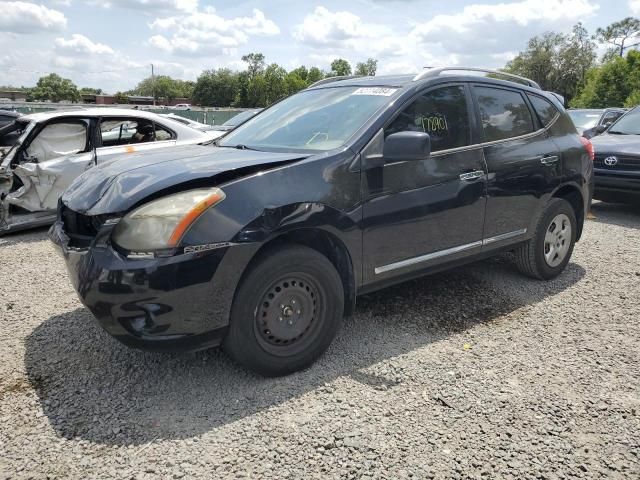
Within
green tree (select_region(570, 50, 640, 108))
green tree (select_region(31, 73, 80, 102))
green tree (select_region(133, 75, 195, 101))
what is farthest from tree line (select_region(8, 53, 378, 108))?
green tree (select_region(570, 50, 640, 108))

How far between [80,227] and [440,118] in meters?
2.54

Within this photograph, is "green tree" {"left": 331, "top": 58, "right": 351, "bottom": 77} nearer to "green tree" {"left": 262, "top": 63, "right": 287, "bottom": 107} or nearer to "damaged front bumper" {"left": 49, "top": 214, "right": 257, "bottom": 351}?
"green tree" {"left": 262, "top": 63, "right": 287, "bottom": 107}

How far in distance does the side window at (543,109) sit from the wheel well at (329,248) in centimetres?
258

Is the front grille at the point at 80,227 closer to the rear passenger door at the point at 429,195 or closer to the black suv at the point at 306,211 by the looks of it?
the black suv at the point at 306,211

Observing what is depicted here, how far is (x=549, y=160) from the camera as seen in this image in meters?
4.58

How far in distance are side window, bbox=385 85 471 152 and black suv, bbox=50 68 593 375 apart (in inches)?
0.4

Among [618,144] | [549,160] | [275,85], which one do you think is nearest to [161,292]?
[549,160]

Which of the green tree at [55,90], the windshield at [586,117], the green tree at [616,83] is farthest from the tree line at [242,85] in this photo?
the windshield at [586,117]

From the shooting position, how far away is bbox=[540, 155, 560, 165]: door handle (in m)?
4.53

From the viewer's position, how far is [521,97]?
15.2ft

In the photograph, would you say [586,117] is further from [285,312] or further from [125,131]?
[285,312]

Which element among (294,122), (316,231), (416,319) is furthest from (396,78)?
(416,319)

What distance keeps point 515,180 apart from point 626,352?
1515 millimetres

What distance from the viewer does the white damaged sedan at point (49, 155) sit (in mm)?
6469
